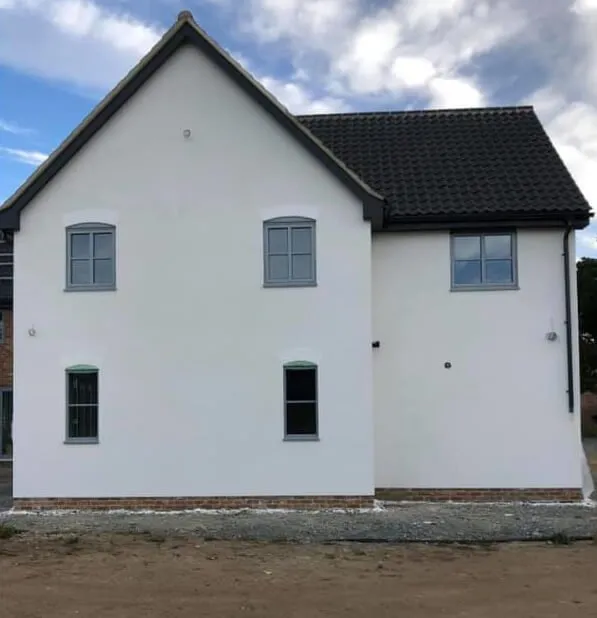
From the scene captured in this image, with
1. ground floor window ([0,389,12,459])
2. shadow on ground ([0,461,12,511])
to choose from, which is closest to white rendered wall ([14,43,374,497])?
shadow on ground ([0,461,12,511])

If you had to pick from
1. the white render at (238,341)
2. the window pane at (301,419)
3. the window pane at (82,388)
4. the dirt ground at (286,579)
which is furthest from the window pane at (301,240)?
the dirt ground at (286,579)

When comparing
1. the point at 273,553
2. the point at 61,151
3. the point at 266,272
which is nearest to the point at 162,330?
the point at 266,272

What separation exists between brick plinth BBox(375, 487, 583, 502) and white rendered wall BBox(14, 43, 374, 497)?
153 cm

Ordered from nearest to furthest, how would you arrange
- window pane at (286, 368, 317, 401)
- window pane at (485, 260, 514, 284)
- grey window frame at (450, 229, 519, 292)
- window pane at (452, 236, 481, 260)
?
window pane at (286, 368, 317, 401) → grey window frame at (450, 229, 519, 292) → window pane at (485, 260, 514, 284) → window pane at (452, 236, 481, 260)

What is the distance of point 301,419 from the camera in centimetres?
Result: 1515

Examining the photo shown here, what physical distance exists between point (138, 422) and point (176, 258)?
323cm

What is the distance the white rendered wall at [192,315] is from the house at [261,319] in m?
0.04

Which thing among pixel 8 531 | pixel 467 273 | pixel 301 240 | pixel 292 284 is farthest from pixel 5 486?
pixel 467 273

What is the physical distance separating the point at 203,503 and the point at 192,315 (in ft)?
11.7

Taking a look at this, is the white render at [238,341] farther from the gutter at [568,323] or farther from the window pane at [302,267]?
the window pane at [302,267]

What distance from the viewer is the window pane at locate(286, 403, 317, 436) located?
595 inches

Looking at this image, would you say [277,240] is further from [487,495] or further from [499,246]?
[487,495]

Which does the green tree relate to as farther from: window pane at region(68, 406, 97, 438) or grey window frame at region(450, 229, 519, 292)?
window pane at region(68, 406, 97, 438)

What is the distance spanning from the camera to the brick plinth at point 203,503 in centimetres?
1484
